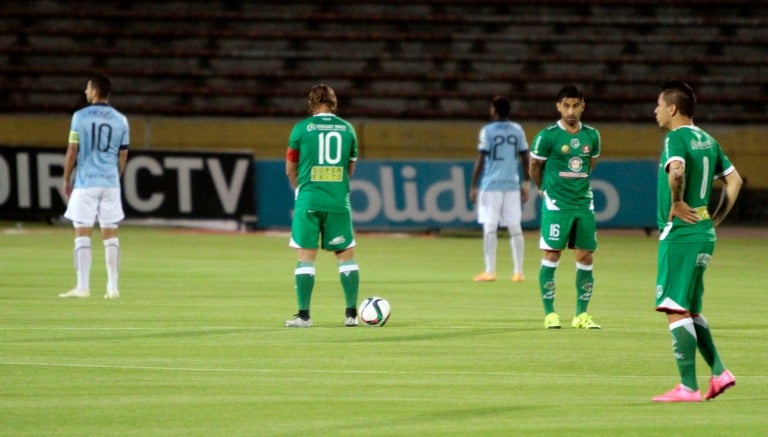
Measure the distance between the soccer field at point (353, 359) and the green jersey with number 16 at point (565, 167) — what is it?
111 cm

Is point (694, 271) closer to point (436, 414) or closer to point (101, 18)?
point (436, 414)

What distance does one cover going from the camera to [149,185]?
2812 centimetres

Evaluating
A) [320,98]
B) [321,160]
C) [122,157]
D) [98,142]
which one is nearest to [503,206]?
[122,157]

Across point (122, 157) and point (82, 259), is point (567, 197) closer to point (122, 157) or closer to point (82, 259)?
point (122, 157)

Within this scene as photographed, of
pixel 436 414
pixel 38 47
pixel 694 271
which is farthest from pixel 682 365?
pixel 38 47

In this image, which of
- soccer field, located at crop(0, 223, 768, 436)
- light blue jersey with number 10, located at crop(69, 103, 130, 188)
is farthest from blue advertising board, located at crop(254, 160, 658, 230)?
light blue jersey with number 10, located at crop(69, 103, 130, 188)

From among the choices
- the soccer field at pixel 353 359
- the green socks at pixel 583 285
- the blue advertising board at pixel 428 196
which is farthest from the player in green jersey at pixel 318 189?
the blue advertising board at pixel 428 196

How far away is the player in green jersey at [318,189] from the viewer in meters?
12.4

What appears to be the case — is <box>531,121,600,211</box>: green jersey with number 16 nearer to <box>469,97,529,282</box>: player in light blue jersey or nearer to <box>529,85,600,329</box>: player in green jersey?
<box>529,85,600,329</box>: player in green jersey

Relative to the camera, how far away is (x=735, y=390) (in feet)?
29.7

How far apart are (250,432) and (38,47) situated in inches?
1174

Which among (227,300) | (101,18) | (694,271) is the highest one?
(101,18)

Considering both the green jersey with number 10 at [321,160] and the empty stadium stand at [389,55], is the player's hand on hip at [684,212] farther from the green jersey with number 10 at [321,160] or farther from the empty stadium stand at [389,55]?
the empty stadium stand at [389,55]

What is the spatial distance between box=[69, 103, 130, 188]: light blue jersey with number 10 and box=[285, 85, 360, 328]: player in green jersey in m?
3.37
